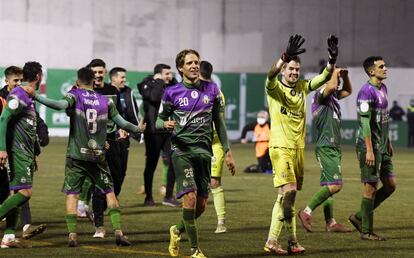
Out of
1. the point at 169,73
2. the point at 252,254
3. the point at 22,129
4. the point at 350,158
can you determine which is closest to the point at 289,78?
the point at 252,254

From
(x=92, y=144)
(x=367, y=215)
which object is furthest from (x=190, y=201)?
(x=367, y=215)

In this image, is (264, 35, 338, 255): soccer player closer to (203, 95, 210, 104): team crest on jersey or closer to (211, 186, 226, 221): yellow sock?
(203, 95, 210, 104): team crest on jersey

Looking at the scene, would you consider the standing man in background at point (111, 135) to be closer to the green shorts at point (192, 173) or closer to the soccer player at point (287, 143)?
the soccer player at point (287, 143)

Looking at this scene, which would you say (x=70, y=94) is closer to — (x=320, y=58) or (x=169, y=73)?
(x=169, y=73)

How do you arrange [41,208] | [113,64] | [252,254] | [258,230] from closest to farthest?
[252,254]
[258,230]
[41,208]
[113,64]

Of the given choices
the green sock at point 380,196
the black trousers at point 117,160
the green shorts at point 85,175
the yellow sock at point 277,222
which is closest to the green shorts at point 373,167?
the green sock at point 380,196

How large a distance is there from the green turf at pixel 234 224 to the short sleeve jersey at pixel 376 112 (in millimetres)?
1241

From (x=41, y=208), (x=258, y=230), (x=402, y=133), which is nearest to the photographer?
(x=258, y=230)

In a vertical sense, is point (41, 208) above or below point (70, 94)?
below

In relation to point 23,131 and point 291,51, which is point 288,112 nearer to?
point 291,51

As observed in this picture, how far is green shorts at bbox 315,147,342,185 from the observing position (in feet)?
50.2

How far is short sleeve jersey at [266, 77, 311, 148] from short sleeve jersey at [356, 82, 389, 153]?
4.68 ft

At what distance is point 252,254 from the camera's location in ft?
42.4

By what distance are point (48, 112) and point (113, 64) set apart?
6.49 meters
